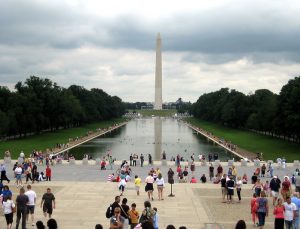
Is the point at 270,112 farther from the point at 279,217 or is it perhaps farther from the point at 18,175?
the point at 279,217

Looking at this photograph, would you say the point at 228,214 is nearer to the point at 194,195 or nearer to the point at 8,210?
the point at 194,195

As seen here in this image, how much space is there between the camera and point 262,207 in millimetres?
16156

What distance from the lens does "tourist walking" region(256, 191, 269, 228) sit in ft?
52.7

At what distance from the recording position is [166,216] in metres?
18.5

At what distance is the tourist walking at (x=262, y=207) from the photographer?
632 inches

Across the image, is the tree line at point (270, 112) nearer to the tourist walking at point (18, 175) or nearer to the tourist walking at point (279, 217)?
the tourist walking at point (18, 175)

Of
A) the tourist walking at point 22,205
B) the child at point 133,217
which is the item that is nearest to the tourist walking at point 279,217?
the child at point 133,217

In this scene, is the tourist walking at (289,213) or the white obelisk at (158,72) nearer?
the tourist walking at (289,213)

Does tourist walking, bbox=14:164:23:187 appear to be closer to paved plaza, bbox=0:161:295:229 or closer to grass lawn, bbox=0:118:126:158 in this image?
paved plaza, bbox=0:161:295:229

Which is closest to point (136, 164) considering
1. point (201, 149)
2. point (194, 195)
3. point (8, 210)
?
point (194, 195)

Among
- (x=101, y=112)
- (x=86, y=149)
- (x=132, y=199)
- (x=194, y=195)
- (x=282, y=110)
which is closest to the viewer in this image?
(x=132, y=199)

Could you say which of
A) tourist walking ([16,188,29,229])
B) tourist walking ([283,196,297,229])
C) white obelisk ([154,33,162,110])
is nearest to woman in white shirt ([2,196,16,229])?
tourist walking ([16,188,29,229])

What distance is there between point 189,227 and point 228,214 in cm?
306

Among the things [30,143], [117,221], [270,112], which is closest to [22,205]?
[117,221]
